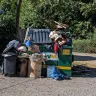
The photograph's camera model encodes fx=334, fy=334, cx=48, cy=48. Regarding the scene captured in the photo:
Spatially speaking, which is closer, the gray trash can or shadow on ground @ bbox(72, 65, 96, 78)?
the gray trash can

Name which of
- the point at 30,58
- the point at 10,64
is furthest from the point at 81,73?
the point at 10,64

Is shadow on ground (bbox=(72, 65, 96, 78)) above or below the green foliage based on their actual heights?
below

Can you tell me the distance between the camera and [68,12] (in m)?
28.8

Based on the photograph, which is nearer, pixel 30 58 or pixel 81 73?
pixel 30 58

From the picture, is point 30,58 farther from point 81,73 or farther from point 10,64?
point 81,73

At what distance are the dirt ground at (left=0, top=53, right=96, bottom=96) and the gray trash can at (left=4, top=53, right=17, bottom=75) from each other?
28cm

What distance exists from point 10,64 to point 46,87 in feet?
6.83

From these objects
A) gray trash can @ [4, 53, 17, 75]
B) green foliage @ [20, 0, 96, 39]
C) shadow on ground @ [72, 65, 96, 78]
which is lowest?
shadow on ground @ [72, 65, 96, 78]

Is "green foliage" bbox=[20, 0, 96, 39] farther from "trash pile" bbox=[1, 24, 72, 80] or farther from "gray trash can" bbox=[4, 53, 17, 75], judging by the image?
"gray trash can" bbox=[4, 53, 17, 75]

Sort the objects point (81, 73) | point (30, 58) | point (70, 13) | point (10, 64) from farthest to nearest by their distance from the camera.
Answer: point (70, 13)
point (81, 73)
point (30, 58)
point (10, 64)

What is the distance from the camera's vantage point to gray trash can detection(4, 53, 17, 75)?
11469mm

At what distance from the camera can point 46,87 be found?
9.91 metres

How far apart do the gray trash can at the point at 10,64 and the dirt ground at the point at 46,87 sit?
11.0 inches

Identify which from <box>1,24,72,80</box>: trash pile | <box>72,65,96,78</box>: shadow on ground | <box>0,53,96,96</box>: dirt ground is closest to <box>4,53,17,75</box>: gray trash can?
<box>1,24,72,80</box>: trash pile
